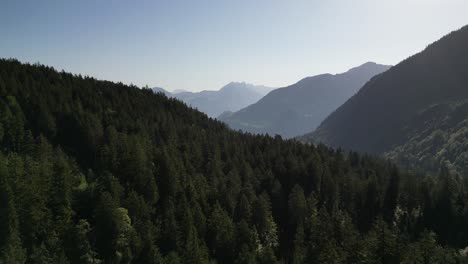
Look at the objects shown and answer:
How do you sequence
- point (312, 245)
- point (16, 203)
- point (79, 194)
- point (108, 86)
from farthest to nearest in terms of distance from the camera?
point (108, 86)
point (312, 245)
point (79, 194)
point (16, 203)

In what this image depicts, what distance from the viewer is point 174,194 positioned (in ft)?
288

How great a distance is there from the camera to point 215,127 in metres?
178

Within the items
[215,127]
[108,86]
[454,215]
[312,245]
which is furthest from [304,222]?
[108,86]

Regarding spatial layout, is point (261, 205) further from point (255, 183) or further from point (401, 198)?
point (401, 198)

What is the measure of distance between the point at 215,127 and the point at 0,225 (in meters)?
127

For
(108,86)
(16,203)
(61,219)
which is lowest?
(61,219)

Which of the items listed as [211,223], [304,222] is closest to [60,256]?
[211,223]

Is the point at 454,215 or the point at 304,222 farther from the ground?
the point at 304,222

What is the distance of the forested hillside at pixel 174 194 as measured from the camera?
6322 centimetres

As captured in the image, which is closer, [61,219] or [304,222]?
[61,219]

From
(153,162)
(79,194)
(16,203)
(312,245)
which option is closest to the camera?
(16,203)

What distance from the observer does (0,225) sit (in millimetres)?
54844

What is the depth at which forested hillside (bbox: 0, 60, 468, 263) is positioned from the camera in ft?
207

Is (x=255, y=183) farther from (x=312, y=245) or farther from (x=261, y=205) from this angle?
(x=312, y=245)
